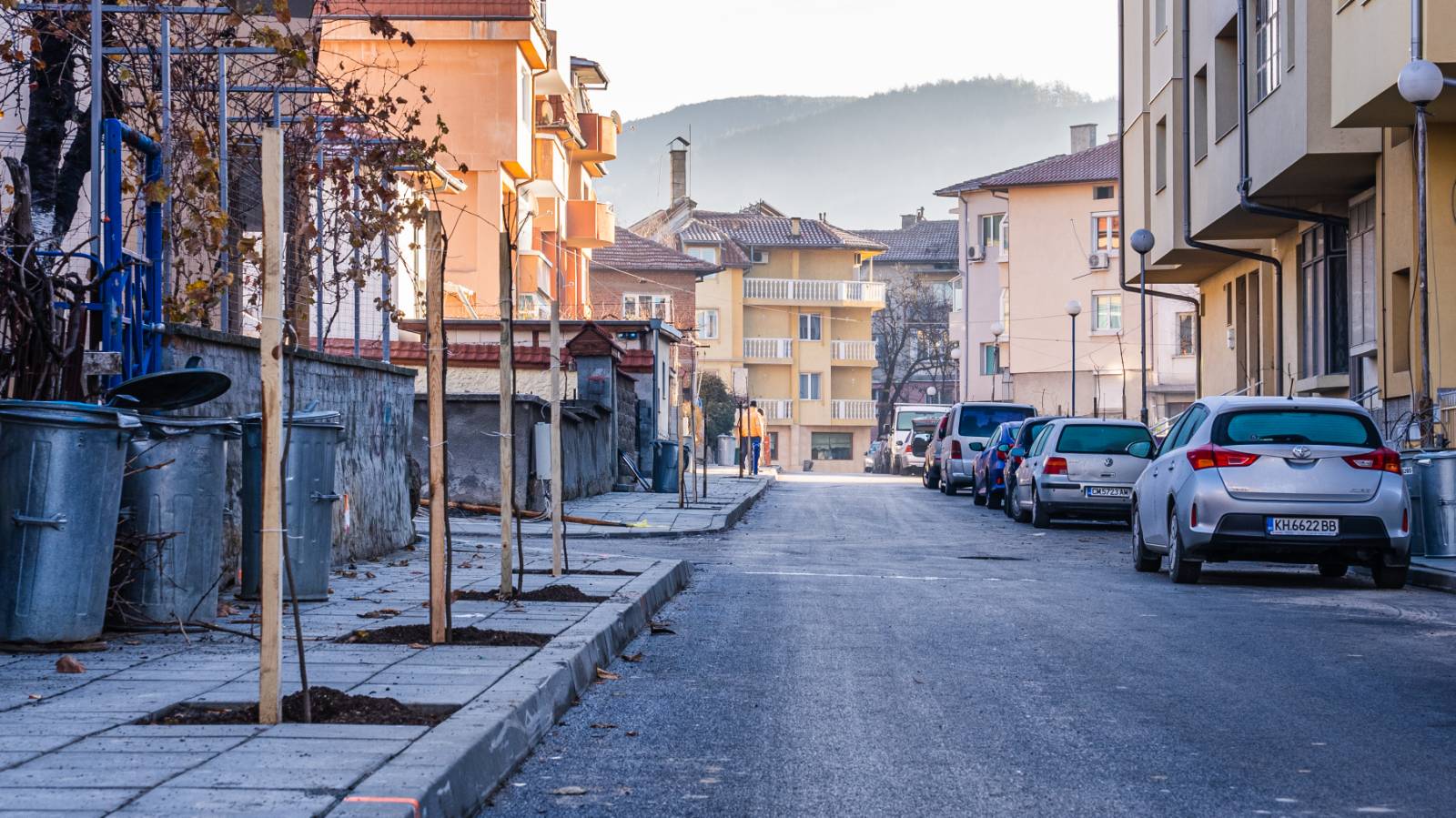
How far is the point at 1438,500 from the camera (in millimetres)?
15516

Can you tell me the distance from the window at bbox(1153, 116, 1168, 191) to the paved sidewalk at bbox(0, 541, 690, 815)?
2482 cm

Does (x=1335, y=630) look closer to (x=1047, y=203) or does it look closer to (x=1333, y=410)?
(x=1333, y=410)

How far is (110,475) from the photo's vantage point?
8.31 metres

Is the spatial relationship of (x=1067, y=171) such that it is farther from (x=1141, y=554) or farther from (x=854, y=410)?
(x=1141, y=554)

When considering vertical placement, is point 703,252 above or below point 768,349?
above

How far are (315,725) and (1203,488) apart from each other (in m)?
9.78

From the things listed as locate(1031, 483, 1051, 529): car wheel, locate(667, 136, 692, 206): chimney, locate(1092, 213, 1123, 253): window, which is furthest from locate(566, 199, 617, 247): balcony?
locate(667, 136, 692, 206): chimney

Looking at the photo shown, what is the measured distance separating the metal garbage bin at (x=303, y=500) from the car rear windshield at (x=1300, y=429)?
763 centimetres

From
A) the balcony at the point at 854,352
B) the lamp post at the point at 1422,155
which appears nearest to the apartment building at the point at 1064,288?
the balcony at the point at 854,352

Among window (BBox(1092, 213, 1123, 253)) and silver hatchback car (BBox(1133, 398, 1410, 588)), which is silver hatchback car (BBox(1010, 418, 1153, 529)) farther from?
window (BBox(1092, 213, 1123, 253))

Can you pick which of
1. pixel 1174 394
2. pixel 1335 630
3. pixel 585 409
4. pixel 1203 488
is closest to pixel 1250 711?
pixel 1335 630

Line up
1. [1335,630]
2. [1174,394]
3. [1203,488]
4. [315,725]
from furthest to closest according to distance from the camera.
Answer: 1. [1174,394]
2. [1203,488]
3. [1335,630]
4. [315,725]

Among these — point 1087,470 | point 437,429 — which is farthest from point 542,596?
point 1087,470

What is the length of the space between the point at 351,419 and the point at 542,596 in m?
3.92
